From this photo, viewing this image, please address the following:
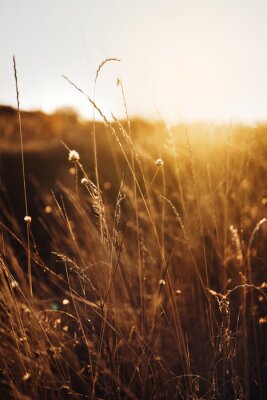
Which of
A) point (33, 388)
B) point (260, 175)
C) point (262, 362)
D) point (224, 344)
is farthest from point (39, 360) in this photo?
point (260, 175)

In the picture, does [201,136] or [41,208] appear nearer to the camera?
[201,136]

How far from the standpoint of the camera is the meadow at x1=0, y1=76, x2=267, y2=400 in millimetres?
1182

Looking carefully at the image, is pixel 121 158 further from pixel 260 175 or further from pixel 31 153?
pixel 260 175

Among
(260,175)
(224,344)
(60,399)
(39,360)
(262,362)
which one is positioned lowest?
(262,362)

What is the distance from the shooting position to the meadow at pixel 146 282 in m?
1.18

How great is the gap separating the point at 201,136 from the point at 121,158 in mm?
2567

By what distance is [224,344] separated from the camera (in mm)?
1114

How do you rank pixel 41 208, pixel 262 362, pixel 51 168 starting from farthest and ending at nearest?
pixel 51 168 → pixel 41 208 → pixel 262 362

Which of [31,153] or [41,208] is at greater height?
[31,153]

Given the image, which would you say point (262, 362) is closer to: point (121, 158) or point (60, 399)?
point (60, 399)

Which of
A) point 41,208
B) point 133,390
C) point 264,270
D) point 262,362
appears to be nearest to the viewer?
point 133,390

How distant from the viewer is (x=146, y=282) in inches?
93.5

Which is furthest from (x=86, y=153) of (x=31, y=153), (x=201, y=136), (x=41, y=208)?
(x=201, y=136)

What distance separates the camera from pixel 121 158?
17.4 ft
